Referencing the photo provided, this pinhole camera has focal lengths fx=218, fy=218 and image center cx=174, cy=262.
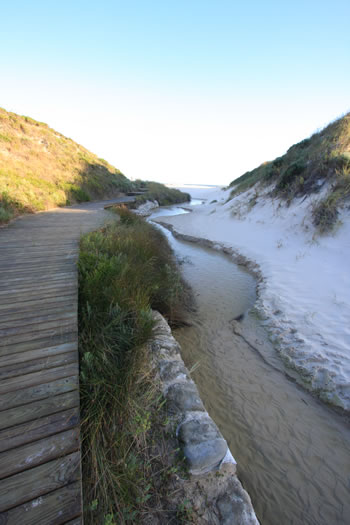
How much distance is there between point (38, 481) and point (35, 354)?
42.0 inches

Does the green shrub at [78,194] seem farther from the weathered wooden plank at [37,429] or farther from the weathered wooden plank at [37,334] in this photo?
the weathered wooden plank at [37,429]

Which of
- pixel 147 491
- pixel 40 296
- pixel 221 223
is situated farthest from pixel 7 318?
pixel 221 223

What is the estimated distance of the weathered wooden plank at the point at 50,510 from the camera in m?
1.11

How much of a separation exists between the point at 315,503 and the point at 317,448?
0.53 meters

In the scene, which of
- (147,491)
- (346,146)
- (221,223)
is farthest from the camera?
(221,223)

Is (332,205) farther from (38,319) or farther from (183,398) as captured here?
(38,319)

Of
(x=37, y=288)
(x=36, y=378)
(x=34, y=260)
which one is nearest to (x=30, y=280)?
(x=37, y=288)

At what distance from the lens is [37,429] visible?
4.91 feet

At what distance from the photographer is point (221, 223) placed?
44.7ft

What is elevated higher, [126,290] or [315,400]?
[126,290]

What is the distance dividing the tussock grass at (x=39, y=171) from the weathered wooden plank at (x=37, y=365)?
6.68 m

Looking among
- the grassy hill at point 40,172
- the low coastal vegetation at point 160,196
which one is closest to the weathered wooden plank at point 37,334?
the grassy hill at point 40,172

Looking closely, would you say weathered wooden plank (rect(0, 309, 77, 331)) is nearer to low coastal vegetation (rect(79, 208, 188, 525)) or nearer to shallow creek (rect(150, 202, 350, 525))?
low coastal vegetation (rect(79, 208, 188, 525))

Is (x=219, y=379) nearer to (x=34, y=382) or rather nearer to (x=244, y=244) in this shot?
(x=34, y=382)
